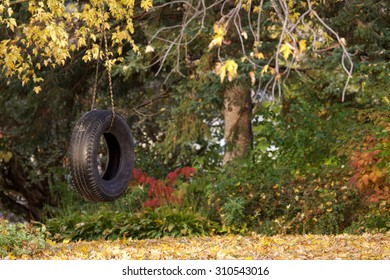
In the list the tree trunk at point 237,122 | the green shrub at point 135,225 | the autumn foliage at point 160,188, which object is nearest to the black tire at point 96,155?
the green shrub at point 135,225

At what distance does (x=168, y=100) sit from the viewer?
17312 mm

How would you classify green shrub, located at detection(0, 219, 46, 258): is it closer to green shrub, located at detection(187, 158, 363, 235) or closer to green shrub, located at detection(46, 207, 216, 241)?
green shrub, located at detection(46, 207, 216, 241)

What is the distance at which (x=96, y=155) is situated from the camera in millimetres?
9719

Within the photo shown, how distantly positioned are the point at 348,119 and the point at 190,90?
9.11 ft

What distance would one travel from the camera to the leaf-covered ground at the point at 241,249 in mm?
8500

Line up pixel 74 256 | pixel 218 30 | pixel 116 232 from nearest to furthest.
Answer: pixel 218 30
pixel 74 256
pixel 116 232

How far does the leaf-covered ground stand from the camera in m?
8.50

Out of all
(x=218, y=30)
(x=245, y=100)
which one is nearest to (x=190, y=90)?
(x=245, y=100)

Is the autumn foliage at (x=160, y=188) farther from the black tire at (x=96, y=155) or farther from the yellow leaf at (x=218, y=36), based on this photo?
the yellow leaf at (x=218, y=36)

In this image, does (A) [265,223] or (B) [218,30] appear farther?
(A) [265,223]

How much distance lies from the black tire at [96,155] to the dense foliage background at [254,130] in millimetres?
1361

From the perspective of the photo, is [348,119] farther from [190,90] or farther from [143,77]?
[143,77]

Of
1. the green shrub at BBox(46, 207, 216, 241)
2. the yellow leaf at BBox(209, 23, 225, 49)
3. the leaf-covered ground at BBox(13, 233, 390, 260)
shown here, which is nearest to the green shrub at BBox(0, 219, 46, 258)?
the leaf-covered ground at BBox(13, 233, 390, 260)

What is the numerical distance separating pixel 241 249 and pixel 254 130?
608 centimetres
